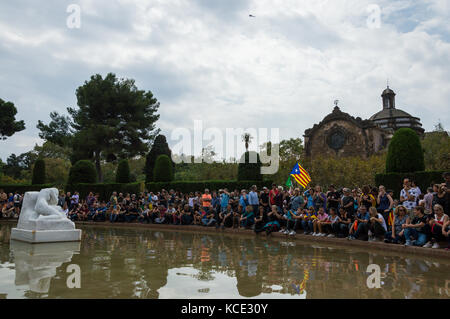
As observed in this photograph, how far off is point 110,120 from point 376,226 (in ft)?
106

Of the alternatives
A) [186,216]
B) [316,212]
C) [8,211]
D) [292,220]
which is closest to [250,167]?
[186,216]

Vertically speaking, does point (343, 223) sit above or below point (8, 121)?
below

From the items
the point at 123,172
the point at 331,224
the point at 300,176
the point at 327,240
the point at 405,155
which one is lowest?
the point at 327,240

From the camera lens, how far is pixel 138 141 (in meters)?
39.6

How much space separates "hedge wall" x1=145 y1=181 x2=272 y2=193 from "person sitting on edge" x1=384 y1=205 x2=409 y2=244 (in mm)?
10939

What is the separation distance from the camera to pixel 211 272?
6605 mm

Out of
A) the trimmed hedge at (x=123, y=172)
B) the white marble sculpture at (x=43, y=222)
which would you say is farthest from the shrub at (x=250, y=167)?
the white marble sculpture at (x=43, y=222)

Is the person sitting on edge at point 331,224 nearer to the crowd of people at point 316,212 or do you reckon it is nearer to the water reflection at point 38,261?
the crowd of people at point 316,212

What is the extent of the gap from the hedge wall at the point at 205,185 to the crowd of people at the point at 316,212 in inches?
167

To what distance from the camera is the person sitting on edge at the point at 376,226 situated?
10117 millimetres

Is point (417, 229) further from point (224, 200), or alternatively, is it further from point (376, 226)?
point (224, 200)

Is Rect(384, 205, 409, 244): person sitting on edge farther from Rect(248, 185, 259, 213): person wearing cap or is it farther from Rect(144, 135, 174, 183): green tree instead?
Rect(144, 135, 174, 183): green tree

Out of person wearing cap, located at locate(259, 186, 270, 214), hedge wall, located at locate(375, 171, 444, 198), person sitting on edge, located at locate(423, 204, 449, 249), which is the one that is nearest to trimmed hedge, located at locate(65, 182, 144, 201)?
person wearing cap, located at locate(259, 186, 270, 214)
